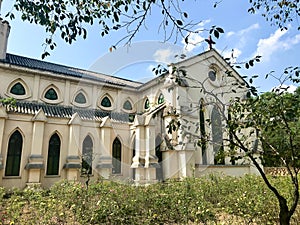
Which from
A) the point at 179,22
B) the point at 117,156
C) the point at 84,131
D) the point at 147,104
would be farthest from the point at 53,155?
the point at 179,22

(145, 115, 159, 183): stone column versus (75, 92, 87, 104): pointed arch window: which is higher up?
(75, 92, 87, 104): pointed arch window

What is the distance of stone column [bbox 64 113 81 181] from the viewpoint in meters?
14.3

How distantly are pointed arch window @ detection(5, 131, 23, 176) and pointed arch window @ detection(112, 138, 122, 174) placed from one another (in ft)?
20.2

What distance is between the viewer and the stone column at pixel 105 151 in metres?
15.1

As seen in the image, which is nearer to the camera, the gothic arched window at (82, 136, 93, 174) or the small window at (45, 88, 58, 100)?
the gothic arched window at (82, 136, 93, 174)

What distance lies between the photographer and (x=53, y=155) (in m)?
14.6

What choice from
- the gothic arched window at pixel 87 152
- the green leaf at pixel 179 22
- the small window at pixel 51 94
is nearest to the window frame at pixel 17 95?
the small window at pixel 51 94

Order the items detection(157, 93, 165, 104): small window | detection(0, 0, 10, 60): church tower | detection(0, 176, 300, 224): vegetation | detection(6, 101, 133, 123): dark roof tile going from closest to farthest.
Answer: detection(0, 176, 300, 224): vegetation → detection(6, 101, 133, 123): dark roof tile → detection(0, 0, 10, 60): church tower → detection(157, 93, 165, 104): small window

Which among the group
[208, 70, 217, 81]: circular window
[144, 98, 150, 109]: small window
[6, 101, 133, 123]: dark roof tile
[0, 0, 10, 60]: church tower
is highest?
[0, 0, 10, 60]: church tower

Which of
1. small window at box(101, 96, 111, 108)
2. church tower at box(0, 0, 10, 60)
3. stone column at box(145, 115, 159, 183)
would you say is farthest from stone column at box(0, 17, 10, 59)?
stone column at box(145, 115, 159, 183)

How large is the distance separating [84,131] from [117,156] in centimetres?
316

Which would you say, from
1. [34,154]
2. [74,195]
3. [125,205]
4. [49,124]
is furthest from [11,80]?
[125,205]

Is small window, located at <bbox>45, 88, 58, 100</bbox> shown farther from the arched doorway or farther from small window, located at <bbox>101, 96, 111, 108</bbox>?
the arched doorway

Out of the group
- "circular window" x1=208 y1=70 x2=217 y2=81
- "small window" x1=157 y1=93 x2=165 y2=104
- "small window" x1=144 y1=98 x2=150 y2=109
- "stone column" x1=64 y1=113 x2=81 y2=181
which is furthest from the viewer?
"small window" x1=144 y1=98 x2=150 y2=109
